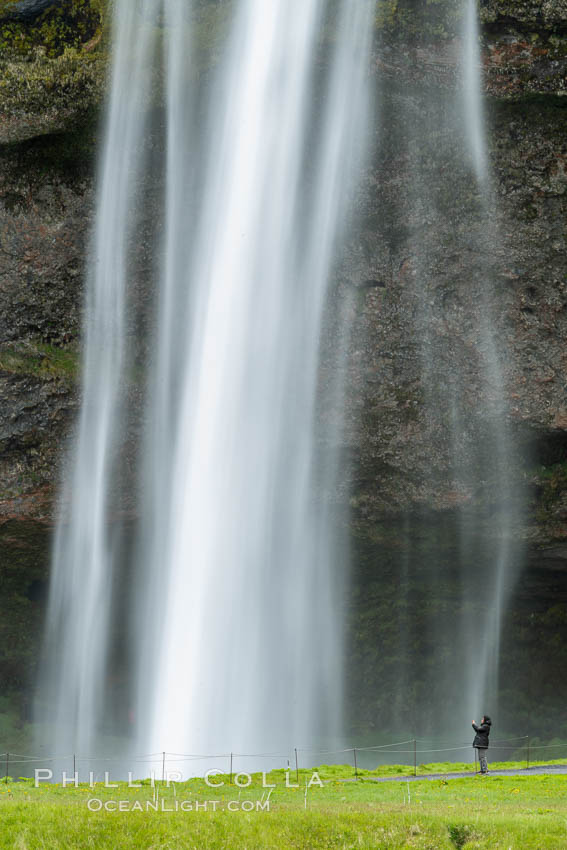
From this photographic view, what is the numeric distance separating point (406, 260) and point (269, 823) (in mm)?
18101

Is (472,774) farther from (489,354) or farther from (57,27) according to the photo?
(57,27)

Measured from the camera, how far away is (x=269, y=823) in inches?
411

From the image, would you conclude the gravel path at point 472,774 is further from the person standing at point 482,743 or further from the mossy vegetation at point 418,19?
the mossy vegetation at point 418,19

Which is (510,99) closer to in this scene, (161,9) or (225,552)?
(161,9)

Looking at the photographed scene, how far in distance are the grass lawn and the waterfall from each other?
1155 centimetres

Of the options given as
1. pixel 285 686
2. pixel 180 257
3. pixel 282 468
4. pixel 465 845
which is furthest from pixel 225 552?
pixel 465 845

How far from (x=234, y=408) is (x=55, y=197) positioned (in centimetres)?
870

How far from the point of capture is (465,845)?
10.1m

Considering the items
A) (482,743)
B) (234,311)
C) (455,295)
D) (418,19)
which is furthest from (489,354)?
(482,743)

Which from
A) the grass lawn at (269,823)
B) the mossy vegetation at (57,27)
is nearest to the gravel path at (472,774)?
the grass lawn at (269,823)

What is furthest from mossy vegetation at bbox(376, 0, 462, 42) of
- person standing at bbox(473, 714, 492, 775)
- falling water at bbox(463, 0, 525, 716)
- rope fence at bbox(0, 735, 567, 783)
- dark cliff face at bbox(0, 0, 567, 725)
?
rope fence at bbox(0, 735, 567, 783)

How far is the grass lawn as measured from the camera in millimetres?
9781

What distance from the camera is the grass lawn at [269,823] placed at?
978 centimetres

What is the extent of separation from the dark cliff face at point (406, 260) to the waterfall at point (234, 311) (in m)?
0.85
